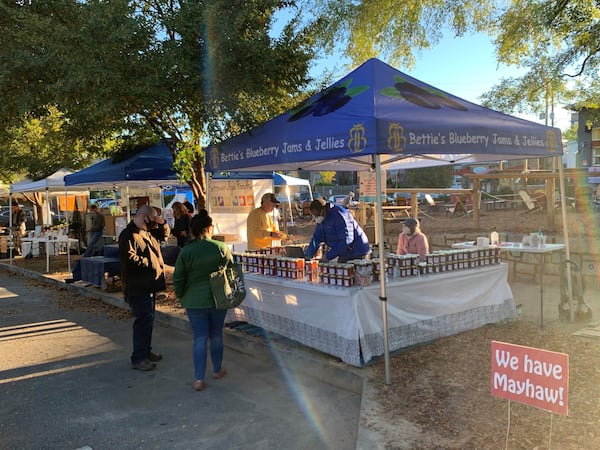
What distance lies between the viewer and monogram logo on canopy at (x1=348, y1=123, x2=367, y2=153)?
Answer: 439 centimetres

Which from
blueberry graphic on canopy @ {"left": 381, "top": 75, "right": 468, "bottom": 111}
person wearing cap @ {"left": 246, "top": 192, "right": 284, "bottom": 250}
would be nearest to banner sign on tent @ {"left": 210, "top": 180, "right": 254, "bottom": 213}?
person wearing cap @ {"left": 246, "top": 192, "right": 284, "bottom": 250}

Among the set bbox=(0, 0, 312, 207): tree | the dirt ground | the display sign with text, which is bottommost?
the dirt ground

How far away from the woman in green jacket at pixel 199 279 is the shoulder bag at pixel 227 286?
0.18 ft

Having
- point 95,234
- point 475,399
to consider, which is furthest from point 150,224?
point 95,234

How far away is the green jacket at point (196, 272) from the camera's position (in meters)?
4.63

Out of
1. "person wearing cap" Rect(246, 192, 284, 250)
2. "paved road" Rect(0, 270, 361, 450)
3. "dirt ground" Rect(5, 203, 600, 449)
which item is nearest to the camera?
"dirt ground" Rect(5, 203, 600, 449)

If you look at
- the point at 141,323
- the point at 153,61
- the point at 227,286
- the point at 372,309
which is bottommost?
the point at 141,323

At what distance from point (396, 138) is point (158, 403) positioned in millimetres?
3249

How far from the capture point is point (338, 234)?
5.91 m

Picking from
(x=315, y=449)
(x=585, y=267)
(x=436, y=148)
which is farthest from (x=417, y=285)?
(x=585, y=267)

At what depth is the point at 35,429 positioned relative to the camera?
13.4ft

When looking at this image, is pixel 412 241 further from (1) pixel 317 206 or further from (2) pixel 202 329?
Answer: (2) pixel 202 329

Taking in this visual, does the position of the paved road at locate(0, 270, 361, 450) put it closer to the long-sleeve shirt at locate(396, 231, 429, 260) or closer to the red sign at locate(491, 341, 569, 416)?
the red sign at locate(491, 341, 569, 416)

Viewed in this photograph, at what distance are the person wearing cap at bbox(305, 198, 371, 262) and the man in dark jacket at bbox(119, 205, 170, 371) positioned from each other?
193cm
